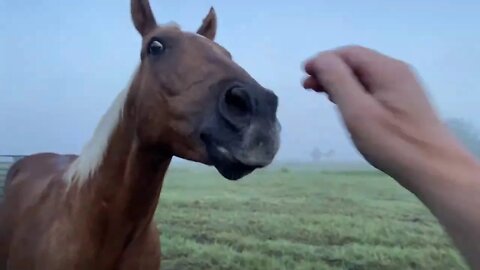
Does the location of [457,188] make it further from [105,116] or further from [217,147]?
[105,116]

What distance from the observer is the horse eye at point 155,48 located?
92 cm

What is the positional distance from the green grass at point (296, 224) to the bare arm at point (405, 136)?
106 cm

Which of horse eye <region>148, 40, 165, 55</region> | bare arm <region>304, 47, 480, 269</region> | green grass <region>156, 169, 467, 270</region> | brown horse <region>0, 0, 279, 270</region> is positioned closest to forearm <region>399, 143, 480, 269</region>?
bare arm <region>304, 47, 480, 269</region>

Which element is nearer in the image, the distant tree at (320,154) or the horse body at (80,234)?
the horse body at (80,234)

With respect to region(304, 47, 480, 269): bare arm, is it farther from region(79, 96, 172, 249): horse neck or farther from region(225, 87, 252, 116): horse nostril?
region(79, 96, 172, 249): horse neck

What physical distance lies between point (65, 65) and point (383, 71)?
126cm

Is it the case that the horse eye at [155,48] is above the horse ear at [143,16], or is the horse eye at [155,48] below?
below

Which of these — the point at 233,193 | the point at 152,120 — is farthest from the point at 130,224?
the point at 233,193

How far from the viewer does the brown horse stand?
0.77 m

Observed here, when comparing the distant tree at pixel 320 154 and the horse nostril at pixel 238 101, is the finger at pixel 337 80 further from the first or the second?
the distant tree at pixel 320 154

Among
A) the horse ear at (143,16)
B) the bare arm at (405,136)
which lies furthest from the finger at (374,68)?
the horse ear at (143,16)

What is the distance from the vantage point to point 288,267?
129cm

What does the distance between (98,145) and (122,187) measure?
0.09 metres

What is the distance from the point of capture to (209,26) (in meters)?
1.12
